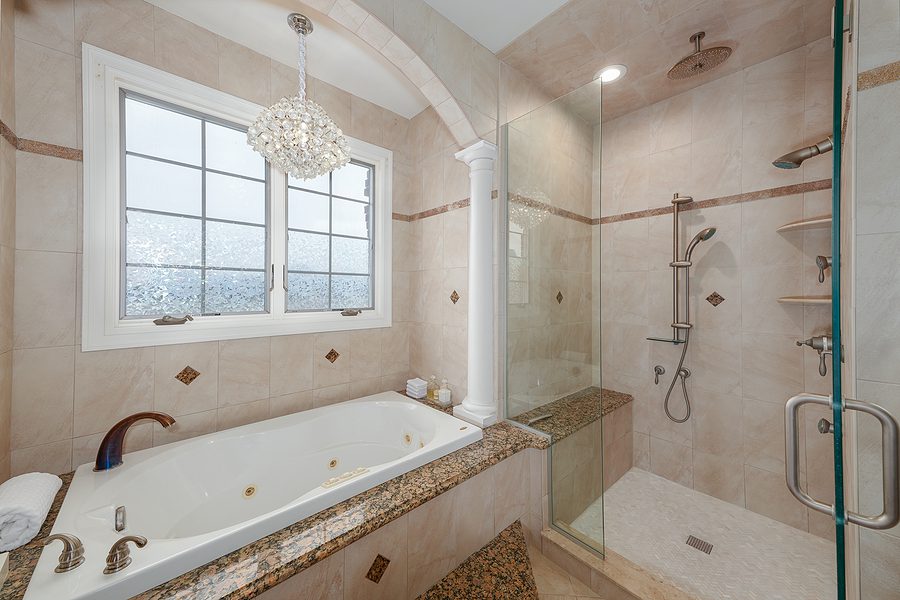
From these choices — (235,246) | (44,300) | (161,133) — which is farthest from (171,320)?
(161,133)

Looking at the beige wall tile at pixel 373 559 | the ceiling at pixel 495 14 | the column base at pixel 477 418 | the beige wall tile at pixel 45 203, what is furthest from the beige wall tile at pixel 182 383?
the ceiling at pixel 495 14

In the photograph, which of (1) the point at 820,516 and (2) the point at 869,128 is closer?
(2) the point at 869,128

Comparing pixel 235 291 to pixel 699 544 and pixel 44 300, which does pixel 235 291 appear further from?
pixel 699 544

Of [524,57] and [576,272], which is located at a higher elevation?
[524,57]

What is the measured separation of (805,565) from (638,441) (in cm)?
95

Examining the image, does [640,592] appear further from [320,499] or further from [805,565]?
[320,499]

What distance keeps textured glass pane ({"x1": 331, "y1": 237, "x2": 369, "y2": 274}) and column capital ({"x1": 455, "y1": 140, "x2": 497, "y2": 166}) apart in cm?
104

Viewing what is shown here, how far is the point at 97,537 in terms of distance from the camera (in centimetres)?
101

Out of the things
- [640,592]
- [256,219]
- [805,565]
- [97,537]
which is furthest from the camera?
[256,219]

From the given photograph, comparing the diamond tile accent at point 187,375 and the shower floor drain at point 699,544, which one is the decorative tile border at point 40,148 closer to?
the diamond tile accent at point 187,375

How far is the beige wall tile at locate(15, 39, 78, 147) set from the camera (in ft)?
4.34

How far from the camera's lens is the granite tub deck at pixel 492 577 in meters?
1.17

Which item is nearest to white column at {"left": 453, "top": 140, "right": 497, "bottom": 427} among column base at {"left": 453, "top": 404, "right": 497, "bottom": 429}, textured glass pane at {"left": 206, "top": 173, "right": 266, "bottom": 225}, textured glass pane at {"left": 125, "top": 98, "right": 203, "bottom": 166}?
column base at {"left": 453, "top": 404, "right": 497, "bottom": 429}

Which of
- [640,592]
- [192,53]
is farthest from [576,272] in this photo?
[192,53]
